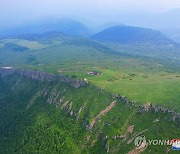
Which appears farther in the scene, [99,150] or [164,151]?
[99,150]

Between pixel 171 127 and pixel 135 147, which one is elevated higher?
→ pixel 171 127

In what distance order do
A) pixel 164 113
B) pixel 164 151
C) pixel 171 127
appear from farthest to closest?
pixel 164 113, pixel 171 127, pixel 164 151

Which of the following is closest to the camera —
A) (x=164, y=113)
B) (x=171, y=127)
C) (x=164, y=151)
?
(x=164, y=151)

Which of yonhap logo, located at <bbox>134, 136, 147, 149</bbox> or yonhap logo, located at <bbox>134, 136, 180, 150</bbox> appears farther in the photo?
yonhap logo, located at <bbox>134, 136, 147, 149</bbox>

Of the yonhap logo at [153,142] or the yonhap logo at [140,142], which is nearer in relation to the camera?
the yonhap logo at [153,142]

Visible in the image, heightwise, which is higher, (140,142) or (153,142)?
(153,142)

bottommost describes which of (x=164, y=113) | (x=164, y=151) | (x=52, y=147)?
(x=52, y=147)

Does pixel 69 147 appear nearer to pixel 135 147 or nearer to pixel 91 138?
pixel 91 138

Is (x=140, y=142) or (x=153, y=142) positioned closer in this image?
(x=153, y=142)

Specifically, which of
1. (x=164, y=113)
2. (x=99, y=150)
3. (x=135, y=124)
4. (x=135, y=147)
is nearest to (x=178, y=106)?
(x=164, y=113)

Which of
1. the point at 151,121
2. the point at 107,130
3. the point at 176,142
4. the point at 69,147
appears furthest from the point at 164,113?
the point at 69,147
